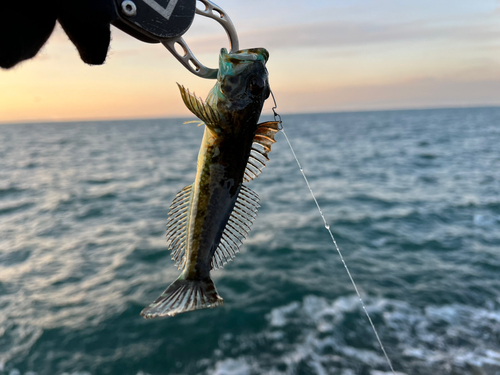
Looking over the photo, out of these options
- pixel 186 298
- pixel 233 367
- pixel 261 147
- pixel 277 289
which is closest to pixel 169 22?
pixel 261 147

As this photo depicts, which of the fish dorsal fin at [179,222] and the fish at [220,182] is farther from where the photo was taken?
the fish dorsal fin at [179,222]

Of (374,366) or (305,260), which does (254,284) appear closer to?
(305,260)

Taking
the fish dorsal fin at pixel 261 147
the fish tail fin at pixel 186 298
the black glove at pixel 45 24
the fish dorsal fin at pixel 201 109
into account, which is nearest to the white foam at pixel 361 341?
the fish tail fin at pixel 186 298

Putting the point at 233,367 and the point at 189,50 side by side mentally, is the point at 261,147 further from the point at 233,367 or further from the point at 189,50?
the point at 233,367

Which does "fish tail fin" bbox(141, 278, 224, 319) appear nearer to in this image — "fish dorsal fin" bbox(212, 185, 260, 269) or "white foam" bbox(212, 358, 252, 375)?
"fish dorsal fin" bbox(212, 185, 260, 269)

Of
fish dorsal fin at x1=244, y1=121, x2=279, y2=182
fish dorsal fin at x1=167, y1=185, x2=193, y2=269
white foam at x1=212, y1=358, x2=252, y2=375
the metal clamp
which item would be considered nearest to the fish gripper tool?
the metal clamp

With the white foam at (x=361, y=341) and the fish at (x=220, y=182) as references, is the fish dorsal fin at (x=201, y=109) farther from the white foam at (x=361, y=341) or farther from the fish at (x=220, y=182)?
the white foam at (x=361, y=341)
